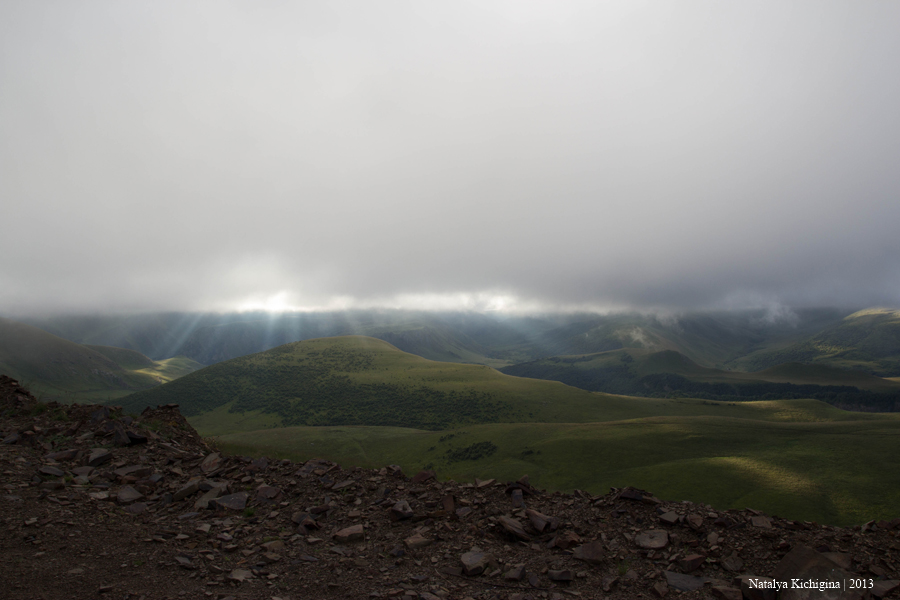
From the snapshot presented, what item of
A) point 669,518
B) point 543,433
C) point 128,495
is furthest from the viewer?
point 543,433

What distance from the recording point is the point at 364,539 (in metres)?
→ 11.0

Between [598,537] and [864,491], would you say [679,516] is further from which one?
[864,491]

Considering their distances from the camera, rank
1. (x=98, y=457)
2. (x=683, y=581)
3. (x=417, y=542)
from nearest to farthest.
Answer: (x=683, y=581), (x=417, y=542), (x=98, y=457)

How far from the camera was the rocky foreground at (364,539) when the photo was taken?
881 centimetres

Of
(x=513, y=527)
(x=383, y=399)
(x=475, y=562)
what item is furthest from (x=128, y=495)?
(x=383, y=399)

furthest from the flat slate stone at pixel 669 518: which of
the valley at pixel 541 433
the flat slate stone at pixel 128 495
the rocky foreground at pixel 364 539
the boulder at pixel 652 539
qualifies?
the flat slate stone at pixel 128 495

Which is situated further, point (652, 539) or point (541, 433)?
point (541, 433)

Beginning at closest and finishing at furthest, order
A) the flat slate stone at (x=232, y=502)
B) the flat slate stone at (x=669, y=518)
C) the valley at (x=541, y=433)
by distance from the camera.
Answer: the flat slate stone at (x=669, y=518), the flat slate stone at (x=232, y=502), the valley at (x=541, y=433)

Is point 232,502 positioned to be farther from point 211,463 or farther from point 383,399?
point 383,399

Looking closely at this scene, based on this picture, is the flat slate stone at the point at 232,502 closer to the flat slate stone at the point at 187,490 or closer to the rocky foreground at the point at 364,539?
the rocky foreground at the point at 364,539

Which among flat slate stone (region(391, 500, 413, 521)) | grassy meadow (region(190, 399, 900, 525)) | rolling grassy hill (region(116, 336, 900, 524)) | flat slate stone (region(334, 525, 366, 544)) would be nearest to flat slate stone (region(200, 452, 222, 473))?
flat slate stone (region(334, 525, 366, 544))

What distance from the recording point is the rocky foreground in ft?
28.9

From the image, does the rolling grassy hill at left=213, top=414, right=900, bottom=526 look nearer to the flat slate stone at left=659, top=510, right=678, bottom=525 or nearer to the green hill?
the green hill

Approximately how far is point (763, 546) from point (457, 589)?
26.7 ft
